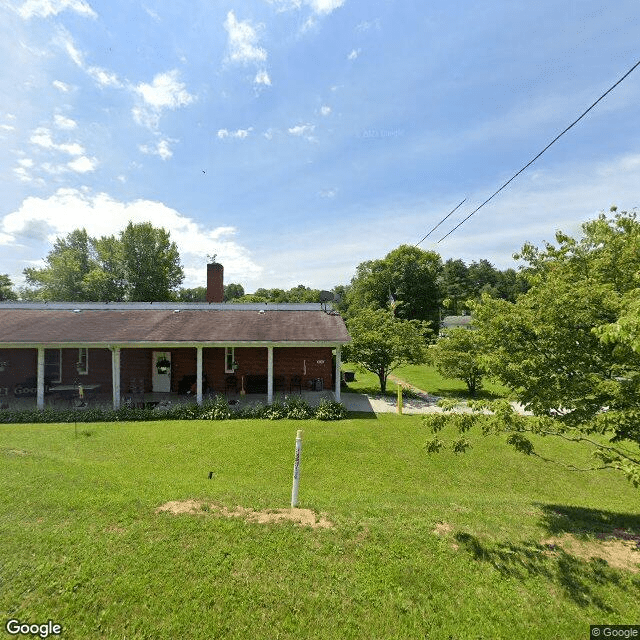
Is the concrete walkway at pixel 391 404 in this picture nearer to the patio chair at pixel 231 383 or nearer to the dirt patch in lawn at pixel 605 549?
the patio chair at pixel 231 383

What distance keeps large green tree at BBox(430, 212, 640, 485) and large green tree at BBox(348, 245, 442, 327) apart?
40367 mm

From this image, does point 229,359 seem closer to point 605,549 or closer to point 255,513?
point 255,513

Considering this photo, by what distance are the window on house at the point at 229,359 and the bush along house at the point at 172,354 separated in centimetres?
5

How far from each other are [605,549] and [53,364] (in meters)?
21.0

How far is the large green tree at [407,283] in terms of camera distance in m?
47.4

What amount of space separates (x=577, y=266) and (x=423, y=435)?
6994 mm

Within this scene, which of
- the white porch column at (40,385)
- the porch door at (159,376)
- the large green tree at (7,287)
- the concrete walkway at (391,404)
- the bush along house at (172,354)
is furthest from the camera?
the large green tree at (7,287)

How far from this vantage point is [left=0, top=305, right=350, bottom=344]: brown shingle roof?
14320mm

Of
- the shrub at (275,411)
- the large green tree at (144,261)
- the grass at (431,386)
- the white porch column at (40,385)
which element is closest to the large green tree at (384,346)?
the grass at (431,386)

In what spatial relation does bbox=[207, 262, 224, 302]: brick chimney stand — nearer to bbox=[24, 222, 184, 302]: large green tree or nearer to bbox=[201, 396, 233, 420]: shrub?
bbox=[201, 396, 233, 420]: shrub

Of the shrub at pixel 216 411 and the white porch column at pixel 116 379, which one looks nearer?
the shrub at pixel 216 411

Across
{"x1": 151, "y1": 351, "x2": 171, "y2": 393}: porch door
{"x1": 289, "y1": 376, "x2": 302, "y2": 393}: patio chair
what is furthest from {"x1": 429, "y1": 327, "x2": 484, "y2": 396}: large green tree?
{"x1": 151, "y1": 351, "x2": 171, "y2": 393}: porch door

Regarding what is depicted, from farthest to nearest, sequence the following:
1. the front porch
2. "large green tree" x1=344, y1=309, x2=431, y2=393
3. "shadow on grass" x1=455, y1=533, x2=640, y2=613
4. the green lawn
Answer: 1. "large green tree" x1=344, y1=309, x2=431, y2=393
2. the front porch
3. "shadow on grass" x1=455, y1=533, x2=640, y2=613
4. the green lawn

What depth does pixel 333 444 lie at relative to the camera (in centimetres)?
1030
